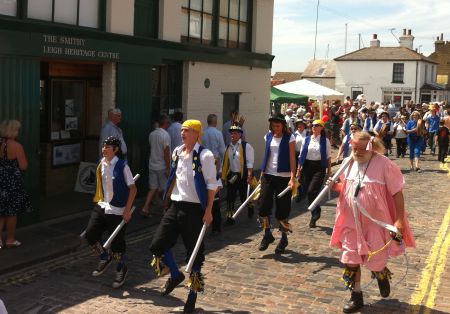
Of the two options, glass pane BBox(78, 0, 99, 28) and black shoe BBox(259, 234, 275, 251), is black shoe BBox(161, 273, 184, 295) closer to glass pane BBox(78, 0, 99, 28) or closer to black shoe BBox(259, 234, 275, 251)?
black shoe BBox(259, 234, 275, 251)

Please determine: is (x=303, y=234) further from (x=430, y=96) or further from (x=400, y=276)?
(x=430, y=96)

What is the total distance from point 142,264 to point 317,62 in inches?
2684

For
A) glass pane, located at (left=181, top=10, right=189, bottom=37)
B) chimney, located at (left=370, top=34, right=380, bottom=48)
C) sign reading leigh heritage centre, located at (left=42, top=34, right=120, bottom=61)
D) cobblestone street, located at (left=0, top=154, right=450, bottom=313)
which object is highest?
chimney, located at (left=370, top=34, right=380, bottom=48)

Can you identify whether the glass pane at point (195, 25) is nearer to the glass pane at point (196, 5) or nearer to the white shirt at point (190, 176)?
the glass pane at point (196, 5)

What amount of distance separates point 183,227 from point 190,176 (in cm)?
56

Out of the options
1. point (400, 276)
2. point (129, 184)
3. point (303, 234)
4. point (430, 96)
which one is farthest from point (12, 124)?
point (430, 96)

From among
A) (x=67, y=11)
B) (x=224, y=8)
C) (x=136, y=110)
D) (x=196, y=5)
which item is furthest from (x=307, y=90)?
(x=67, y=11)

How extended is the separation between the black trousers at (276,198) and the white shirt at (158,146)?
275cm

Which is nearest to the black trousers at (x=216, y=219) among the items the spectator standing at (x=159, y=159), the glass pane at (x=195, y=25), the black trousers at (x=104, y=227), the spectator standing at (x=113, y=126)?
the spectator standing at (x=159, y=159)

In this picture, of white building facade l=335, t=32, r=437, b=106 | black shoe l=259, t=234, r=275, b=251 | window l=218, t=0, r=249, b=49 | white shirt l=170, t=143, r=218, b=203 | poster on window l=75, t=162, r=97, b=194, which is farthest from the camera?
white building facade l=335, t=32, r=437, b=106

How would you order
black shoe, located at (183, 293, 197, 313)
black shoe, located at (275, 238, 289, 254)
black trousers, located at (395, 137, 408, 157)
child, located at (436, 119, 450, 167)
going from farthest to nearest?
1. black trousers, located at (395, 137, 408, 157)
2. child, located at (436, 119, 450, 167)
3. black shoe, located at (275, 238, 289, 254)
4. black shoe, located at (183, 293, 197, 313)

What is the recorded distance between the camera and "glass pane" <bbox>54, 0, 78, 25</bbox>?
33.4ft

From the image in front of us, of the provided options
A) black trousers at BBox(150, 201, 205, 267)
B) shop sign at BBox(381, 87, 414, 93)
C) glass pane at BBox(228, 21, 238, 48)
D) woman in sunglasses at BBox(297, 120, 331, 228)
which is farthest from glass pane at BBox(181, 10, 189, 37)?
shop sign at BBox(381, 87, 414, 93)

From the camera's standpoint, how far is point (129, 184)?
6945 millimetres
